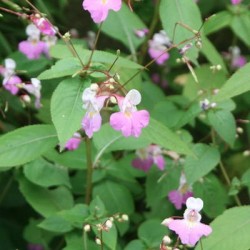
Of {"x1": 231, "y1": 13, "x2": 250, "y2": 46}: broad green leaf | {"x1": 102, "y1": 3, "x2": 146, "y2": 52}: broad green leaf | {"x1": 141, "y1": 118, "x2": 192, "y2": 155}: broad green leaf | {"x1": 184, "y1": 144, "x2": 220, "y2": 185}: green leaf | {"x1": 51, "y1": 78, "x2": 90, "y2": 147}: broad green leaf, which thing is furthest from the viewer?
{"x1": 102, "y1": 3, "x2": 146, "y2": 52}: broad green leaf

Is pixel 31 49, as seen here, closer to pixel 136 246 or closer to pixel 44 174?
pixel 44 174

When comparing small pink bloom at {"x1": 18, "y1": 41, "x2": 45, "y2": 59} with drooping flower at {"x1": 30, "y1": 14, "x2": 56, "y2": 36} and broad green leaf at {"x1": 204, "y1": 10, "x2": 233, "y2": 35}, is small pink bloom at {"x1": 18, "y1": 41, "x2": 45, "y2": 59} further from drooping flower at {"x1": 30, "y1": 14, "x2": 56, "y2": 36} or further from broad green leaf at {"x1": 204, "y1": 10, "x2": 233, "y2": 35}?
broad green leaf at {"x1": 204, "y1": 10, "x2": 233, "y2": 35}

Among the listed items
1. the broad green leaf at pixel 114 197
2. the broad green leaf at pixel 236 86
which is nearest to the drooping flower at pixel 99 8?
the broad green leaf at pixel 236 86

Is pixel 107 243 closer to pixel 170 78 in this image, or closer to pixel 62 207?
pixel 62 207

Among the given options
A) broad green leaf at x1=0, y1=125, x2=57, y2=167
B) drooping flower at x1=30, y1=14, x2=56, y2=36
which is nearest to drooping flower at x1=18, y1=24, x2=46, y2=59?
drooping flower at x1=30, y1=14, x2=56, y2=36

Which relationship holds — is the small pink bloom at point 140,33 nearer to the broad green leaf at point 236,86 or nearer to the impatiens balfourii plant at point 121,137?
the impatiens balfourii plant at point 121,137

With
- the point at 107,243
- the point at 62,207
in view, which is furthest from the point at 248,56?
the point at 107,243
